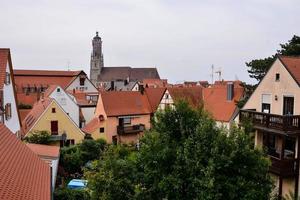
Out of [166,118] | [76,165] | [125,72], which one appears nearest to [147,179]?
[166,118]

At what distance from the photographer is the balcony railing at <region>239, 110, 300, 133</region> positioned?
19.3 metres

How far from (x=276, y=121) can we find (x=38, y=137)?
78.0 feet

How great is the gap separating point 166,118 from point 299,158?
32.1 feet

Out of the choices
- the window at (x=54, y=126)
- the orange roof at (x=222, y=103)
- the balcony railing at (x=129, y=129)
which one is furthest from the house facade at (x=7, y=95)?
the orange roof at (x=222, y=103)

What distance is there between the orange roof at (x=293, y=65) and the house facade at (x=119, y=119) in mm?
22508

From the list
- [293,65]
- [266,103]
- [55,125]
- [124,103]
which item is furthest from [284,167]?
[124,103]

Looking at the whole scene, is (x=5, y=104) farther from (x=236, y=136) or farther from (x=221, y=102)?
(x=221, y=102)

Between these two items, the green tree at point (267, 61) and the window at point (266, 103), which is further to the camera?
the green tree at point (267, 61)

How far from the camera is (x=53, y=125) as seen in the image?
37.3 metres

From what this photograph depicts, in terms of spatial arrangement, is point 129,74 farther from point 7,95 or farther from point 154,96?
point 7,95

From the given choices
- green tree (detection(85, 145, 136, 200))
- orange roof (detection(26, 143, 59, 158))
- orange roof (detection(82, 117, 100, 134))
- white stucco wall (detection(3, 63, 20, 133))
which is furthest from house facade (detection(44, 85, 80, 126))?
green tree (detection(85, 145, 136, 200))

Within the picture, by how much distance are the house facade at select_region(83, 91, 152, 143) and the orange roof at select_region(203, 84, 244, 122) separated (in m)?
8.69

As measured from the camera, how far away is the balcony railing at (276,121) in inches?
761

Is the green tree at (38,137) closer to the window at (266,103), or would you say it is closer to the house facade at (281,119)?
the house facade at (281,119)
